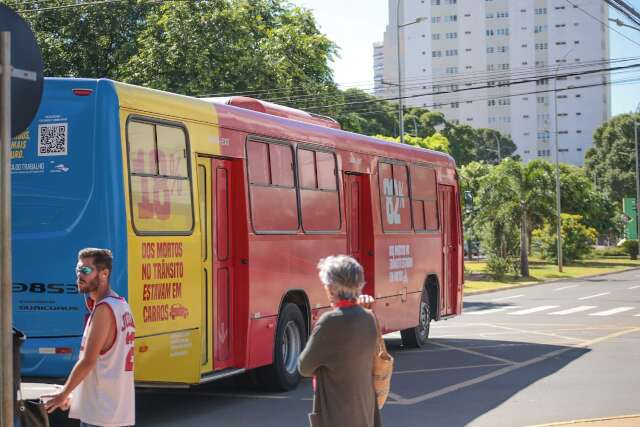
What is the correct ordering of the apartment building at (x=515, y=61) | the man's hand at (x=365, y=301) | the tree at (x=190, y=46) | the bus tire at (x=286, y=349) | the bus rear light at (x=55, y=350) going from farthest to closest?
the apartment building at (x=515, y=61) < the tree at (x=190, y=46) < the bus tire at (x=286, y=349) < the bus rear light at (x=55, y=350) < the man's hand at (x=365, y=301)

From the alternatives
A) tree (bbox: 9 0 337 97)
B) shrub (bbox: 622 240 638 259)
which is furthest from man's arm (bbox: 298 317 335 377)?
shrub (bbox: 622 240 638 259)

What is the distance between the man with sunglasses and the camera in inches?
244

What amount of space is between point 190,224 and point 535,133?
157600 millimetres

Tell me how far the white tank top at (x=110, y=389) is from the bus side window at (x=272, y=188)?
236 inches

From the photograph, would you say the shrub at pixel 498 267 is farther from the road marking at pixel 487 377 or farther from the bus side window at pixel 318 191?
the bus side window at pixel 318 191

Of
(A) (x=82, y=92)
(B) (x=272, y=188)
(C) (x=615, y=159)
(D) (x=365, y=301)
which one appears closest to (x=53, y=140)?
Result: (A) (x=82, y=92)

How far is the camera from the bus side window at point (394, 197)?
54.0 feet

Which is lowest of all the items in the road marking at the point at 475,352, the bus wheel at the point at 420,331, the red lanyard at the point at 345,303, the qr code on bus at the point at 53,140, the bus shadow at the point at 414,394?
the road marking at the point at 475,352

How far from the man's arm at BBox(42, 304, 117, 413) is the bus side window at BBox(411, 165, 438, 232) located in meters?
12.0

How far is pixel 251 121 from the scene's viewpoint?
1252cm

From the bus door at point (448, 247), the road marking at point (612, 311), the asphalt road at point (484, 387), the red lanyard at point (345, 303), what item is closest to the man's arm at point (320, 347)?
the red lanyard at point (345, 303)

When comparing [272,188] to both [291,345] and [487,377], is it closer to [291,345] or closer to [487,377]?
[291,345]

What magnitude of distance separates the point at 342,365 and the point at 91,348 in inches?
58.9

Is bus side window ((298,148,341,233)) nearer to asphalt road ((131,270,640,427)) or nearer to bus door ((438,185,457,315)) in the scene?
asphalt road ((131,270,640,427))
